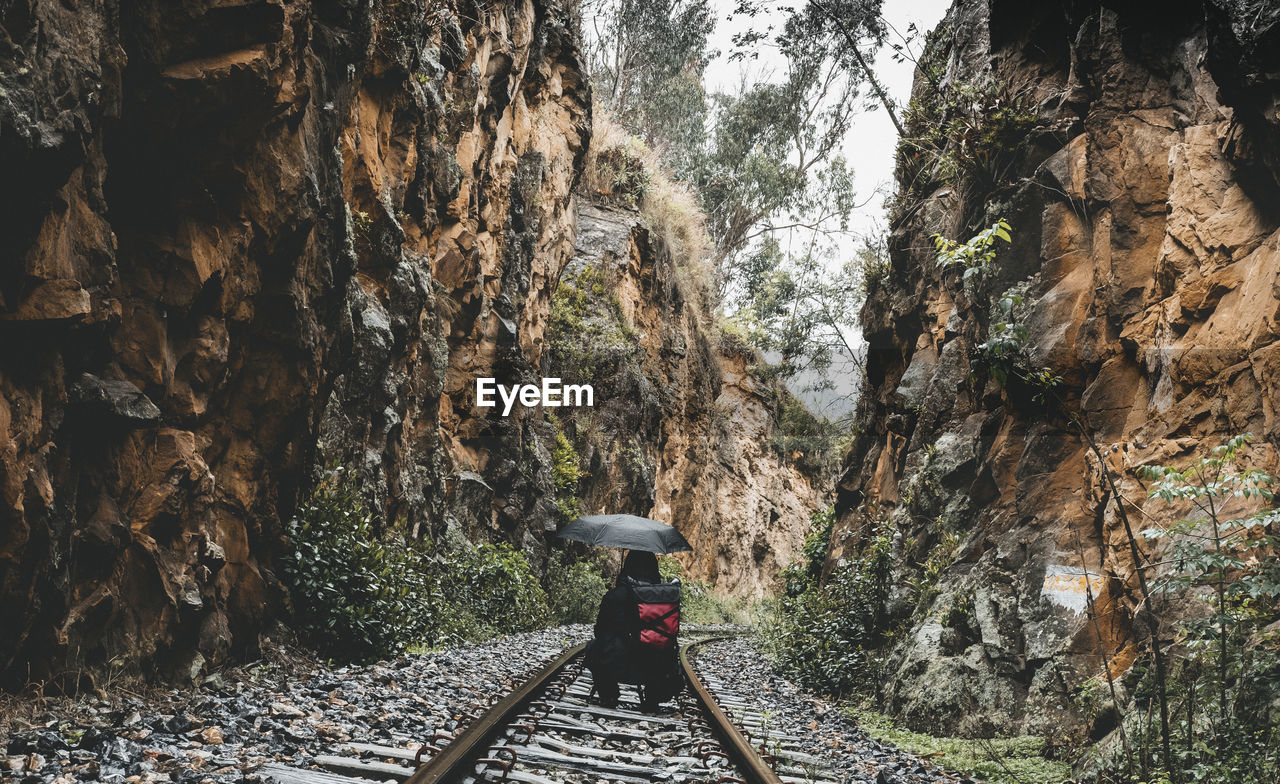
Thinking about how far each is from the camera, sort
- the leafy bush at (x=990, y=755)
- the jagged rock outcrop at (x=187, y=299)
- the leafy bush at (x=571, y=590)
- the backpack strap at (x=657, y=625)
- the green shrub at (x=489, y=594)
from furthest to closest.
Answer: the leafy bush at (x=571, y=590)
the green shrub at (x=489, y=594)
the backpack strap at (x=657, y=625)
the leafy bush at (x=990, y=755)
the jagged rock outcrop at (x=187, y=299)

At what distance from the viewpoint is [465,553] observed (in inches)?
578

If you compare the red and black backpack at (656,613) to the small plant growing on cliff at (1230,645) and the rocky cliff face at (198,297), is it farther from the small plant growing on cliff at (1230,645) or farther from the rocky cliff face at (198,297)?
the small plant growing on cliff at (1230,645)

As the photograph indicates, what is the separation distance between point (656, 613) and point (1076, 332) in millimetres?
4904

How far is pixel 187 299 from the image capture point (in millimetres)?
6617

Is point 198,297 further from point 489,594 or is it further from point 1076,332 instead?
point 489,594

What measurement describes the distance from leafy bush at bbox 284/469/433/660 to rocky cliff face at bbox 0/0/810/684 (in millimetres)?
392

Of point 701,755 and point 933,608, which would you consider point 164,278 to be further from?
point 933,608

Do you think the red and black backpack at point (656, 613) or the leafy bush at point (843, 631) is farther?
the leafy bush at point (843, 631)

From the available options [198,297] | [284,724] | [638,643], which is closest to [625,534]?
[638,643]

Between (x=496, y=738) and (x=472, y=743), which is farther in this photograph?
(x=496, y=738)

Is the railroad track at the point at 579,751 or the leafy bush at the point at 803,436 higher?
the leafy bush at the point at 803,436

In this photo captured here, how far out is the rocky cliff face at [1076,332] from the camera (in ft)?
19.6

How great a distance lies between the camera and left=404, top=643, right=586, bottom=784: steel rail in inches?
168

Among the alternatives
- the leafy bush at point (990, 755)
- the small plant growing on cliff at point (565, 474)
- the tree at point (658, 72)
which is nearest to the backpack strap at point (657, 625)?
the leafy bush at point (990, 755)
